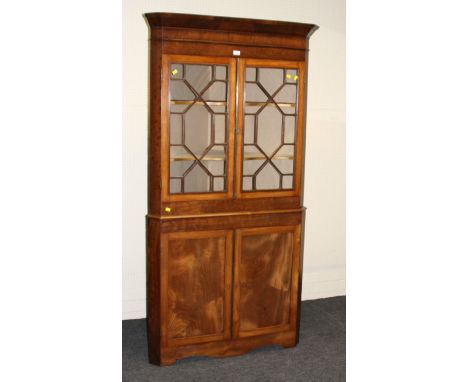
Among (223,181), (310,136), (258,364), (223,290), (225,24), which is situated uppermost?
(225,24)

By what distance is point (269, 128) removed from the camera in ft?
9.76

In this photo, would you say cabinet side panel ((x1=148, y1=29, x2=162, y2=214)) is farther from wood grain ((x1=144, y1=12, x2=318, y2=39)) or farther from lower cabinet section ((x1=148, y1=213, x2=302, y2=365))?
lower cabinet section ((x1=148, y1=213, x2=302, y2=365))

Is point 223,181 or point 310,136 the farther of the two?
point 310,136

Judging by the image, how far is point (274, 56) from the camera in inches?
113

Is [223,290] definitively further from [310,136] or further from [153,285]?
[310,136]

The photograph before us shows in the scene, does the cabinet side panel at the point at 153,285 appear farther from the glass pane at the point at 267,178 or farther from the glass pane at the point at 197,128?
the glass pane at the point at 267,178

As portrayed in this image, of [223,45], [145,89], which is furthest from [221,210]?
[145,89]

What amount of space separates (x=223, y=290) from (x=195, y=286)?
188 mm

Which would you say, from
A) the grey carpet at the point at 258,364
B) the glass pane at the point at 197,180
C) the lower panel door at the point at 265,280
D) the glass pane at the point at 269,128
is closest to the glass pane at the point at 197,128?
the glass pane at the point at 197,180

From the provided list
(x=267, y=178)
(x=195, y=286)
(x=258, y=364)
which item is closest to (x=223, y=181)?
(x=267, y=178)

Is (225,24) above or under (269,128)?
above

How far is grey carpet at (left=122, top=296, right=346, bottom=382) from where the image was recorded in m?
2.79

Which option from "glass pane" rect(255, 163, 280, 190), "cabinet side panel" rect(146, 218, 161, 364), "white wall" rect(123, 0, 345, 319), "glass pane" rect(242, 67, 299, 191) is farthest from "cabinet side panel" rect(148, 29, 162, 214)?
"white wall" rect(123, 0, 345, 319)
